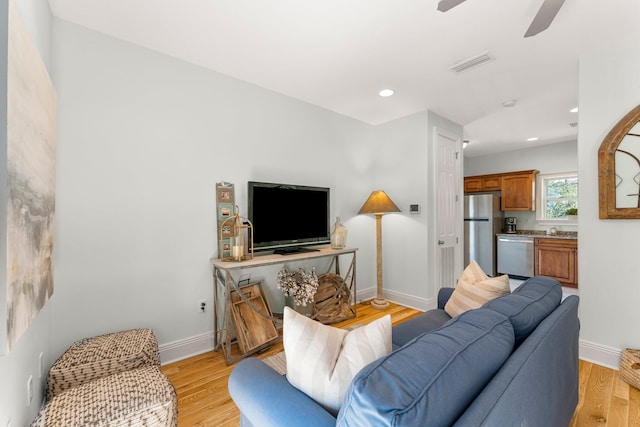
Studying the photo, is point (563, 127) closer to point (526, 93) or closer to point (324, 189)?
point (526, 93)

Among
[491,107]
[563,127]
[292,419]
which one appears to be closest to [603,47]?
[491,107]

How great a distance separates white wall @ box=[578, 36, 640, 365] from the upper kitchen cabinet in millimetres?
3350

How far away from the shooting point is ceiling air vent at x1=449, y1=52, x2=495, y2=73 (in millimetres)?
2314

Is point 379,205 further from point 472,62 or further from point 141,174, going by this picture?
point 141,174

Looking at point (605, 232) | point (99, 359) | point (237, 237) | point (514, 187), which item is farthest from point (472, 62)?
point (514, 187)

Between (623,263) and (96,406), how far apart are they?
349 cm

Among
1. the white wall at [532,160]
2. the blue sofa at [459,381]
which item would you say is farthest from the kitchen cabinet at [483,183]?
the blue sofa at [459,381]

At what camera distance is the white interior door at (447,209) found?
11.9ft

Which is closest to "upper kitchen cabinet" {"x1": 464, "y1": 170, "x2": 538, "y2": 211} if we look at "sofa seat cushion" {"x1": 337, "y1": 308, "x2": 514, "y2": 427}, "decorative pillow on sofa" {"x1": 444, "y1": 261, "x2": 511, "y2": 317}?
"decorative pillow on sofa" {"x1": 444, "y1": 261, "x2": 511, "y2": 317}

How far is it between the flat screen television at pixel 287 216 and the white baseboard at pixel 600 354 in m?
2.48

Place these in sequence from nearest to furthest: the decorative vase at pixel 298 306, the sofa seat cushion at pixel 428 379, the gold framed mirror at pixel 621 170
→ the sofa seat cushion at pixel 428 379
the gold framed mirror at pixel 621 170
the decorative vase at pixel 298 306

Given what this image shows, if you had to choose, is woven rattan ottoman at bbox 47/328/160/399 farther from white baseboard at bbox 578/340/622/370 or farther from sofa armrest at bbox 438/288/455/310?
white baseboard at bbox 578/340/622/370

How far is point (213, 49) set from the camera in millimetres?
2250

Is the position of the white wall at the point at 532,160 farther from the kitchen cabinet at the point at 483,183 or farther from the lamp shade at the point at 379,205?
the lamp shade at the point at 379,205
